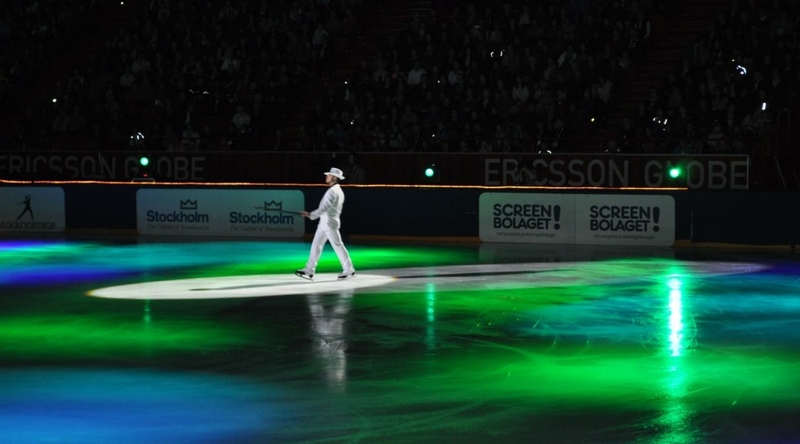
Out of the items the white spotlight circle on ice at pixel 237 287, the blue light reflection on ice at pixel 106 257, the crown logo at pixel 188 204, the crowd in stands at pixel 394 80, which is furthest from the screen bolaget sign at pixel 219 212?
the white spotlight circle on ice at pixel 237 287

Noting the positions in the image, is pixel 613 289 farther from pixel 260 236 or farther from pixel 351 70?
pixel 351 70

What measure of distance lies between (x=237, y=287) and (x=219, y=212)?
1134 cm

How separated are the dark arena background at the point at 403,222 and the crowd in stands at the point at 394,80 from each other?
0.32ft

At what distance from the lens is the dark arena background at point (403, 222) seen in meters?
9.91

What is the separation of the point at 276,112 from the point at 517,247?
35.9 feet

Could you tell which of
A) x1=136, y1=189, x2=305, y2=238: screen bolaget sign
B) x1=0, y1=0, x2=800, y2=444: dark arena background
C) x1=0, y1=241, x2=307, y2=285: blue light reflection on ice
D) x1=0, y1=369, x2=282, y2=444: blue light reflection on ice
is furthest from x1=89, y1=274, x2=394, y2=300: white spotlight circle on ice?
x1=136, y1=189, x2=305, y2=238: screen bolaget sign

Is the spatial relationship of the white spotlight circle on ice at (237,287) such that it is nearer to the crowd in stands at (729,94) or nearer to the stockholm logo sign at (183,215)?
the stockholm logo sign at (183,215)

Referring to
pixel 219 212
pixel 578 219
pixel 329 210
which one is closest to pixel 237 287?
pixel 329 210

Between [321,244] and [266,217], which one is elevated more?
[266,217]

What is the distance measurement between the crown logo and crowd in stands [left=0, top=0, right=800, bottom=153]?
11.7 feet

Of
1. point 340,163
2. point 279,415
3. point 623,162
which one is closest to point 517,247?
point 623,162

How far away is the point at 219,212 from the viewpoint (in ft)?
96.0

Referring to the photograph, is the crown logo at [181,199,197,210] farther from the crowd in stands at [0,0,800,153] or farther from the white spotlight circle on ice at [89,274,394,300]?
the white spotlight circle on ice at [89,274,394,300]

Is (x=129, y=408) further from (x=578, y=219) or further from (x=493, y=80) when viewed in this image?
(x=493, y=80)
